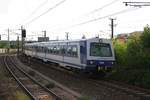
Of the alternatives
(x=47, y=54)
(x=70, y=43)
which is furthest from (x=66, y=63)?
(x=47, y=54)

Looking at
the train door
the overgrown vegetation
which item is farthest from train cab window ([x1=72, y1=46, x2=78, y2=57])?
the overgrown vegetation

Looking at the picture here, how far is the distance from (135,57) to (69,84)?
4.89 meters

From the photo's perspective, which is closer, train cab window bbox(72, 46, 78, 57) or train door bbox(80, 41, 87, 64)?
train door bbox(80, 41, 87, 64)

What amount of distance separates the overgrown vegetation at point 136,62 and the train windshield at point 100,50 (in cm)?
154

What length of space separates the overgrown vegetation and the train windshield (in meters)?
1.54

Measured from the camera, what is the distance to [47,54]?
40.0 meters

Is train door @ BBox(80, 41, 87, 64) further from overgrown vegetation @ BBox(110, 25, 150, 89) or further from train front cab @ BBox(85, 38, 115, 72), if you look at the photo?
overgrown vegetation @ BBox(110, 25, 150, 89)

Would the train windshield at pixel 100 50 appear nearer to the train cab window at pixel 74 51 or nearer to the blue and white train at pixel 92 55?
the blue and white train at pixel 92 55

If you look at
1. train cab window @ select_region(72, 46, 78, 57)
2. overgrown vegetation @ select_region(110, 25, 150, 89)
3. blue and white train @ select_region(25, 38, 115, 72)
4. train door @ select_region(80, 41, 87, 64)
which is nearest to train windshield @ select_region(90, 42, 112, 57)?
blue and white train @ select_region(25, 38, 115, 72)

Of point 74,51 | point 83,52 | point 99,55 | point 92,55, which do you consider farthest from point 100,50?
point 74,51

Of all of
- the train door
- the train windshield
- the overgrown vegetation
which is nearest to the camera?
the overgrown vegetation

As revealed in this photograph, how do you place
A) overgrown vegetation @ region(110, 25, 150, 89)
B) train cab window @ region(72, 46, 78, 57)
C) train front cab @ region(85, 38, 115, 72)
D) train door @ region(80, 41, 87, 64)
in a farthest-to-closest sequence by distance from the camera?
train cab window @ region(72, 46, 78, 57), train door @ region(80, 41, 87, 64), train front cab @ region(85, 38, 115, 72), overgrown vegetation @ region(110, 25, 150, 89)

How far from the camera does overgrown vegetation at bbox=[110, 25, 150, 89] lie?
22266mm

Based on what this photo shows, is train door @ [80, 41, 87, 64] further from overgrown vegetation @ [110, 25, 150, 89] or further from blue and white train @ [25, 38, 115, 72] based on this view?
overgrown vegetation @ [110, 25, 150, 89]
